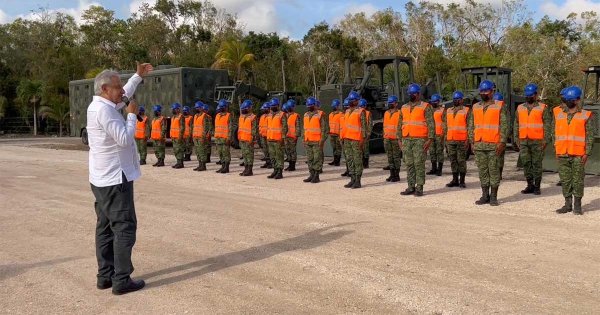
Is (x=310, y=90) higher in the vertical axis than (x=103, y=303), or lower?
higher

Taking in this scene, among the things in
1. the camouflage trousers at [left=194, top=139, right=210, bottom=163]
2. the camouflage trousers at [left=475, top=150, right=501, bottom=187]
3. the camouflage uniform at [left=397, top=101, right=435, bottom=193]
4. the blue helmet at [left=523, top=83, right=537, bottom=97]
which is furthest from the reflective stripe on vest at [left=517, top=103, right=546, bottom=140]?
the camouflage trousers at [left=194, top=139, right=210, bottom=163]

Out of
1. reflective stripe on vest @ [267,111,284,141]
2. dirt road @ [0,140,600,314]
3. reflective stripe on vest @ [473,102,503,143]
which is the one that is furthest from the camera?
reflective stripe on vest @ [267,111,284,141]

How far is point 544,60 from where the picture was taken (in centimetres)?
3288

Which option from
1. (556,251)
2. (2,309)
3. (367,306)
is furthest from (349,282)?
(2,309)

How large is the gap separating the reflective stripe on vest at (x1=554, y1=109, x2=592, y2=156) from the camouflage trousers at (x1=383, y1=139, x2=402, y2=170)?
447 centimetres

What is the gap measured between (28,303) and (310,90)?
1336 inches

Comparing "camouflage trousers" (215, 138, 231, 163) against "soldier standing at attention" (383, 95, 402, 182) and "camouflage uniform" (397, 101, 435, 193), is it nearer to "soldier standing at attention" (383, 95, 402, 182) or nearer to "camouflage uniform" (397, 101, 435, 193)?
"soldier standing at attention" (383, 95, 402, 182)

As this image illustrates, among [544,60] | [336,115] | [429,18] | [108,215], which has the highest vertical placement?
[429,18]

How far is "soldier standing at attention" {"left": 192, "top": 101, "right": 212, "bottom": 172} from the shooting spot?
1545 centimetres

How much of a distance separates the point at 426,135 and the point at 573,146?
2.58 meters

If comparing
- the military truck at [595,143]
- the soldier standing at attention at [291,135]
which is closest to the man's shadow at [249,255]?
the military truck at [595,143]

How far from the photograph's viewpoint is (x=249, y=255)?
6102 mm

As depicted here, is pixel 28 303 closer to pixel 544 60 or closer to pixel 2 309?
pixel 2 309

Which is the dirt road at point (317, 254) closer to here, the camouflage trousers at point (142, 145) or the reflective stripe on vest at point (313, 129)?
the reflective stripe on vest at point (313, 129)
